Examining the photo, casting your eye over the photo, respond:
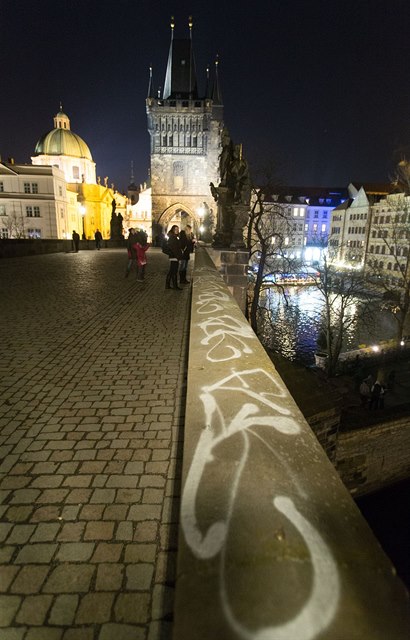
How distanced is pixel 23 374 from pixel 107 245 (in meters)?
32.4

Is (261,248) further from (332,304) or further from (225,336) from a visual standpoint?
(225,336)

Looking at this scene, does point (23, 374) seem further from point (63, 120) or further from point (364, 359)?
point (63, 120)

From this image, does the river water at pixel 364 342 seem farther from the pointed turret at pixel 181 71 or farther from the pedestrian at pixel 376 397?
the pointed turret at pixel 181 71

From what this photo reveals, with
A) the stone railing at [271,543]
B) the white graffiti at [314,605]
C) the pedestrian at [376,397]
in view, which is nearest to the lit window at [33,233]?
the pedestrian at [376,397]

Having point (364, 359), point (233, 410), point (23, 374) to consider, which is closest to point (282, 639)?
point (233, 410)

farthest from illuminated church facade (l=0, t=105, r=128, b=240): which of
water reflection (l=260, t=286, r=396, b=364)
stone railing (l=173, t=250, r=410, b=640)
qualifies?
stone railing (l=173, t=250, r=410, b=640)

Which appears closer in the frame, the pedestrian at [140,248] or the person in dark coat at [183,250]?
the person in dark coat at [183,250]

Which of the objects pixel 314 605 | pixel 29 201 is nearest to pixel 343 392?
pixel 314 605

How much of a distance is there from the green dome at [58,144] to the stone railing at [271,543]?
72717 mm

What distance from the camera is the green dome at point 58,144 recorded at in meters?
63.8

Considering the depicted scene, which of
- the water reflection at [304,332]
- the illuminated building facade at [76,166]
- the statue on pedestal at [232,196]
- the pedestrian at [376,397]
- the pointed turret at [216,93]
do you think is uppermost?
the pointed turret at [216,93]

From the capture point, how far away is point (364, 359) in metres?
20.8

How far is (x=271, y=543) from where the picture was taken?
1371 millimetres

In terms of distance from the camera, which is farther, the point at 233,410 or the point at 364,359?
the point at 364,359
